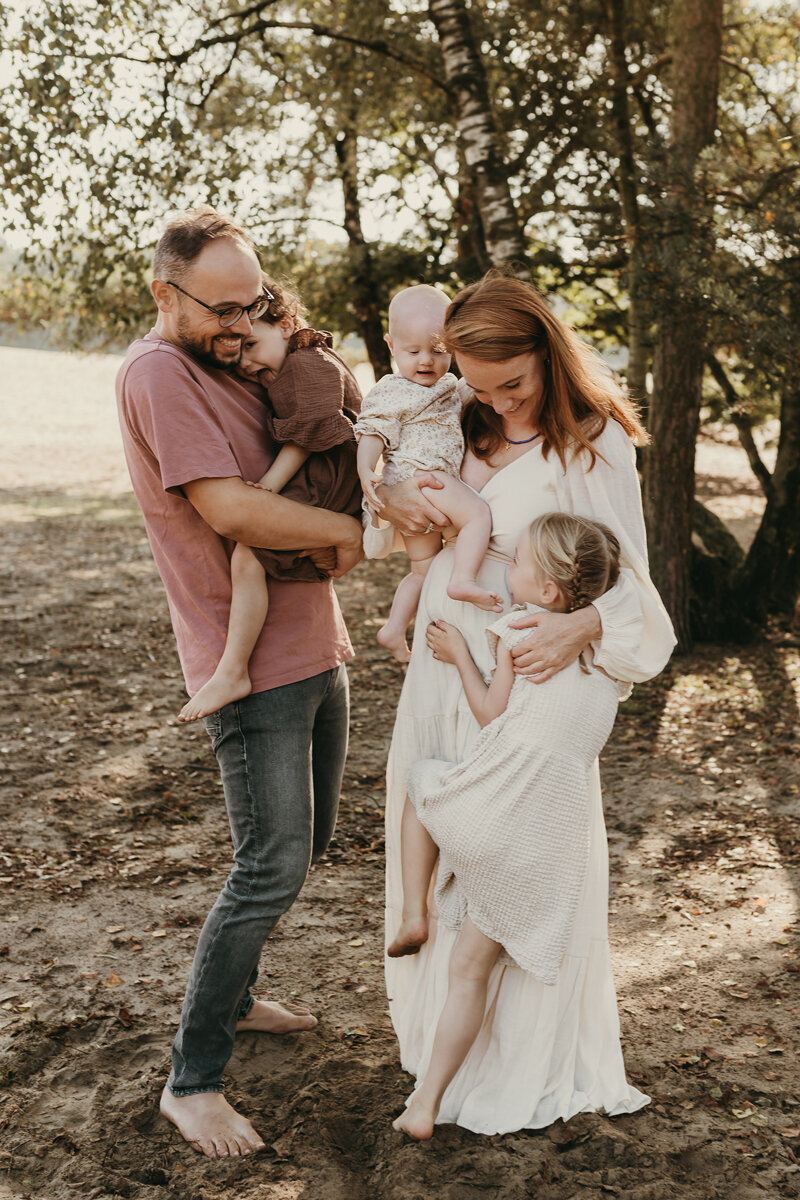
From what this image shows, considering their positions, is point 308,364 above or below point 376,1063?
above

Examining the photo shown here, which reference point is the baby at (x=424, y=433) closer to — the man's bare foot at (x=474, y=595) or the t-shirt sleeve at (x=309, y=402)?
the man's bare foot at (x=474, y=595)

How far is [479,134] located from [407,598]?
17.1ft

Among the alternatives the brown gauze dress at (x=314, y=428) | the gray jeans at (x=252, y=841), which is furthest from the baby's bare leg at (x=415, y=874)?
the brown gauze dress at (x=314, y=428)

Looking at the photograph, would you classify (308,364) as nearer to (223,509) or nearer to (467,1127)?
(223,509)

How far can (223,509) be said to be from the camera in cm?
240

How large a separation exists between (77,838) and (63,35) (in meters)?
5.91

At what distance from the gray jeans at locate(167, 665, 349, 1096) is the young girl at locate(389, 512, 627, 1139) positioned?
360mm

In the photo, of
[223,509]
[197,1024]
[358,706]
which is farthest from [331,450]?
[358,706]

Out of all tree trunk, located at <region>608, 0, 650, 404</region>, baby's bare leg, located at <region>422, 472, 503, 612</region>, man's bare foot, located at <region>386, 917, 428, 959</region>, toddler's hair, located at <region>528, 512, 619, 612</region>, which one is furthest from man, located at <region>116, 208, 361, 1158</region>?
tree trunk, located at <region>608, 0, 650, 404</region>

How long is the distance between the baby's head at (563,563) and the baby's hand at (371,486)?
38 centimetres

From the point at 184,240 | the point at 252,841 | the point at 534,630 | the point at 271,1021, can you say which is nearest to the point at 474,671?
the point at 534,630

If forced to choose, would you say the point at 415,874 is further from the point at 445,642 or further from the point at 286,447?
the point at 286,447

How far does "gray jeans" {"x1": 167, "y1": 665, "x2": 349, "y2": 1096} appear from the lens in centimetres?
257

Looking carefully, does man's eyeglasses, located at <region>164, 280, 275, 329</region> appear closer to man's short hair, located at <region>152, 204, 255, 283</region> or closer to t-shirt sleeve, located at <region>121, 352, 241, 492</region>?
man's short hair, located at <region>152, 204, 255, 283</region>
